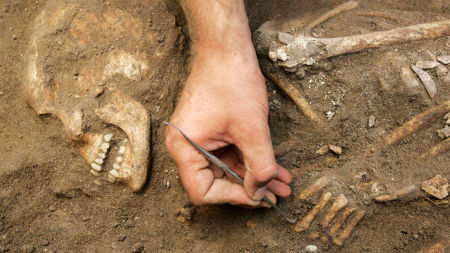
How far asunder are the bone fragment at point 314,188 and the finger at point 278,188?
12 cm

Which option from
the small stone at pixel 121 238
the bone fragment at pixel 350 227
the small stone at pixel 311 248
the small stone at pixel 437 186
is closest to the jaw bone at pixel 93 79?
the small stone at pixel 121 238

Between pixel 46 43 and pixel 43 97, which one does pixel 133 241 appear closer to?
pixel 43 97


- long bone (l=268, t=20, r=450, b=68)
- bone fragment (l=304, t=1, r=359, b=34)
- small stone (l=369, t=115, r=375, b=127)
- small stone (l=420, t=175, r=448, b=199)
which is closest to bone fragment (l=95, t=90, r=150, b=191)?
long bone (l=268, t=20, r=450, b=68)

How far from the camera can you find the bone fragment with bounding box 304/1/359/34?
7.17ft

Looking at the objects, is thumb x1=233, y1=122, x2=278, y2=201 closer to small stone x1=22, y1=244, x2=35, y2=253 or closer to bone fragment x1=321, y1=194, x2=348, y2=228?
bone fragment x1=321, y1=194, x2=348, y2=228

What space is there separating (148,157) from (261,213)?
0.63 m

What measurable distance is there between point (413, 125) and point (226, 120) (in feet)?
3.30

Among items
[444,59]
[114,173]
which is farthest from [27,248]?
[444,59]

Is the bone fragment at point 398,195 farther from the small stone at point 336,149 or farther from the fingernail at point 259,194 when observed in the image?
the fingernail at point 259,194

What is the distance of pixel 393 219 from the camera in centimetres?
197

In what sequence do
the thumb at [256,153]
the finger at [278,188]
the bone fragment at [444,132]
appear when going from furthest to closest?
the bone fragment at [444,132], the finger at [278,188], the thumb at [256,153]

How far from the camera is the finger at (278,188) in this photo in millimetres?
1880

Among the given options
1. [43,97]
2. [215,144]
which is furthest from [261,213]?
[43,97]

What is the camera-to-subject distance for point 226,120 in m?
1.72
